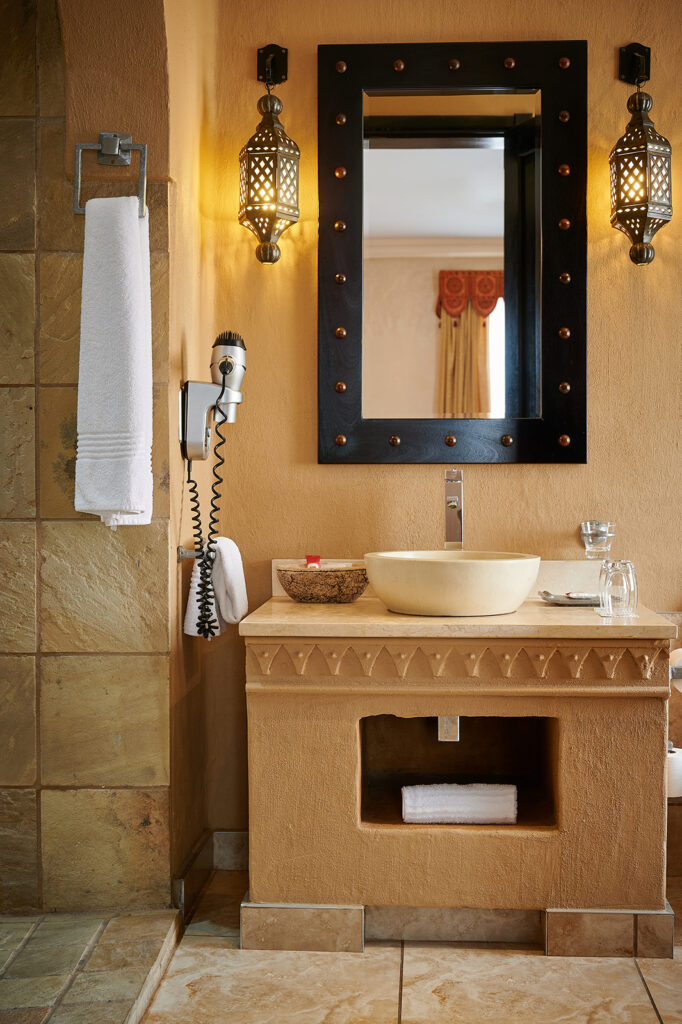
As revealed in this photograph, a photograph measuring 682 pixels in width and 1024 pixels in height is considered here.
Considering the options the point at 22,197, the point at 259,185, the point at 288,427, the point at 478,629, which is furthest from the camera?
the point at 288,427

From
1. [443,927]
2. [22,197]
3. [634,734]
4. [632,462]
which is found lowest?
[443,927]

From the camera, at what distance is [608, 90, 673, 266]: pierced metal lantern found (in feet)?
7.56

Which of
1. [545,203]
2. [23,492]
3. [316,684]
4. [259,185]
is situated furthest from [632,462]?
[23,492]

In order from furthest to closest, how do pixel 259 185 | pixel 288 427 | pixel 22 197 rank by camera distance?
1. pixel 288 427
2. pixel 259 185
3. pixel 22 197

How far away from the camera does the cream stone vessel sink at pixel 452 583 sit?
1.98 metres

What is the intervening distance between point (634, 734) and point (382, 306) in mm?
1292

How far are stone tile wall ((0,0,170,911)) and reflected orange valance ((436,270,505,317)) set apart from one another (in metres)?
0.80

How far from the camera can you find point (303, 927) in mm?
2027

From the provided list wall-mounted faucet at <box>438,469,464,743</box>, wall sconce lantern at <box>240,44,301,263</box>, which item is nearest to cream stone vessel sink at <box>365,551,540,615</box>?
wall-mounted faucet at <box>438,469,464,743</box>

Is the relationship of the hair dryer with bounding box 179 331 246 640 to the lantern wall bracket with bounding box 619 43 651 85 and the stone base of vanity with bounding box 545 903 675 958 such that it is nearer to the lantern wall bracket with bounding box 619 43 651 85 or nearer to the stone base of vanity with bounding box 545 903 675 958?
the stone base of vanity with bounding box 545 903 675 958

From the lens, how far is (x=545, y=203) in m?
2.44

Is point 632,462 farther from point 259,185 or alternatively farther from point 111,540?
point 111,540

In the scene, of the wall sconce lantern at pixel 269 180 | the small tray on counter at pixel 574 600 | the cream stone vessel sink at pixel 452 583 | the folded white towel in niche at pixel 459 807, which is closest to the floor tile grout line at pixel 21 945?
the folded white towel in niche at pixel 459 807

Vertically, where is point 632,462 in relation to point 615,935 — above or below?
above
